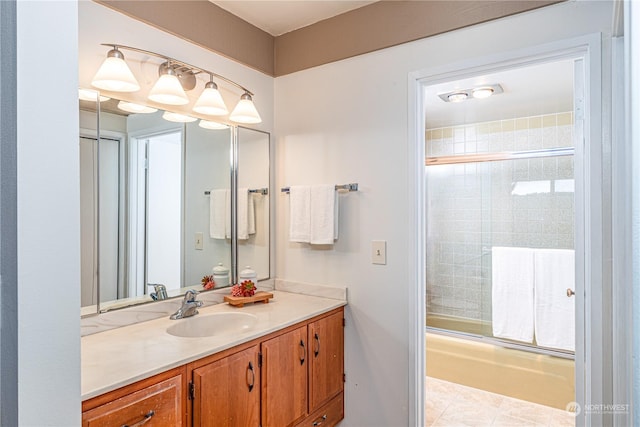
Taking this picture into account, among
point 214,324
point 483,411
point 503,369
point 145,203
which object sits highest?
point 145,203

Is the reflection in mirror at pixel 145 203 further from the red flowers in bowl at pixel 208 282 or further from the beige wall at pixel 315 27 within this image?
the beige wall at pixel 315 27

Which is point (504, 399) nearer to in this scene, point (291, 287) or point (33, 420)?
point (291, 287)

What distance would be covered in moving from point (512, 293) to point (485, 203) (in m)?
0.82

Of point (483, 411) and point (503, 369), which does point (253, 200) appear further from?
point (503, 369)

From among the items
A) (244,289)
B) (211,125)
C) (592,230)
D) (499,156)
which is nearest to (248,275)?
(244,289)

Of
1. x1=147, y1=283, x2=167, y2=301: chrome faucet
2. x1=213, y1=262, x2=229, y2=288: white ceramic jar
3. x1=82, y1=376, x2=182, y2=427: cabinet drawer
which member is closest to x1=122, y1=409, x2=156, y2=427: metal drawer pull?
x1=82, y1=376, x2=182, y2=427: cabinet drawer

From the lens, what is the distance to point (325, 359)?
1.98 metres

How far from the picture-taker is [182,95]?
1.78 m

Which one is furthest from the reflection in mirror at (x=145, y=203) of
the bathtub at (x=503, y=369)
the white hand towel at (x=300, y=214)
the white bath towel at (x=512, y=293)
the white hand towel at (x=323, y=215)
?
the white bath towel at (x=512, y=293)

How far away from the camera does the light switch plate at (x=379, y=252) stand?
2.00m

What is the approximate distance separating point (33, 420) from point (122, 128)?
1328 mm

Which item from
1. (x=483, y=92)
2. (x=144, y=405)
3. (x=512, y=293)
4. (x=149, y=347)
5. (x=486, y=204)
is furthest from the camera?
(x=486, y=204)

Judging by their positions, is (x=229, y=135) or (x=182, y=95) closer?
(x=182, y=95)

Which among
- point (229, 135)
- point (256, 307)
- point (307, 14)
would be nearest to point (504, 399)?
point (256, 307)
